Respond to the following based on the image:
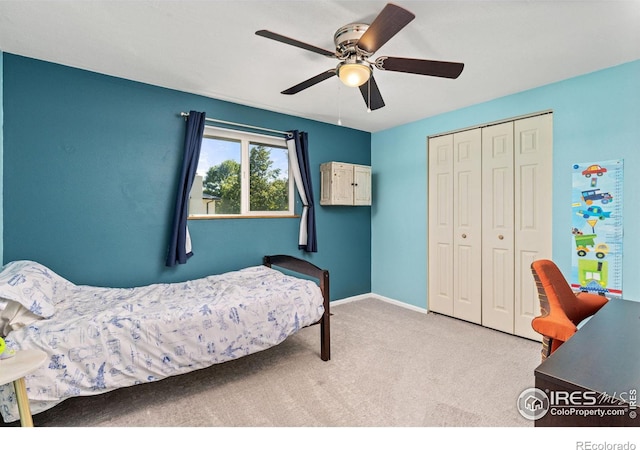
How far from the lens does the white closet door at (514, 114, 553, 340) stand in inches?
111

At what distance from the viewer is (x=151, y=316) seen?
1.94 meters

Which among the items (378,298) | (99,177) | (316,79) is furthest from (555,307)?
(99,177)

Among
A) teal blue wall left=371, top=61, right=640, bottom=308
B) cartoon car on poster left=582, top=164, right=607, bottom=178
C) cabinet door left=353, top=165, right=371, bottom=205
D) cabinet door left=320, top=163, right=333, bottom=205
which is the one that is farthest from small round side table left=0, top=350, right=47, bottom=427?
→ cartoon car on poster left=582, top=164, right=607, bottom=178

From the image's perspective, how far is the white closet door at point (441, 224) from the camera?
3.62m

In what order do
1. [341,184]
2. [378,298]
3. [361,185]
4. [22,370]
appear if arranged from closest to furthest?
[22,370] < [341,184] < [361,185] < [378,298]

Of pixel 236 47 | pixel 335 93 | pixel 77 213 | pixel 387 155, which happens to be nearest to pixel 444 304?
pixel 387 155

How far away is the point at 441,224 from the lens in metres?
3.71

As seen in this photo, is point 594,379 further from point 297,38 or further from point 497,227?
point 497,227

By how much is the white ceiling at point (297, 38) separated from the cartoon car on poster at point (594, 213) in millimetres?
1129

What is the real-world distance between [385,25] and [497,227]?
2.50 m

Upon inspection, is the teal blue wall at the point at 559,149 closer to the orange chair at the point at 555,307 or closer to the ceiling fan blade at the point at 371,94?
the orange chair at the point at 555,307

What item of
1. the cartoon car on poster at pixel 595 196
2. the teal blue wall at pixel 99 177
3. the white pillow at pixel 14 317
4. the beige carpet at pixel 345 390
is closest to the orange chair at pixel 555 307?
the beige carpet at pixel 345 390

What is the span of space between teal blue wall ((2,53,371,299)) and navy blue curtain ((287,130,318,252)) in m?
0.47

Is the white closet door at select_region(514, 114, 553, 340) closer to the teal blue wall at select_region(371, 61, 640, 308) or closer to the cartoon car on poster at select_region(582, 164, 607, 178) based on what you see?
the teal blue wall at select_region(371, 61, 640, 308)
